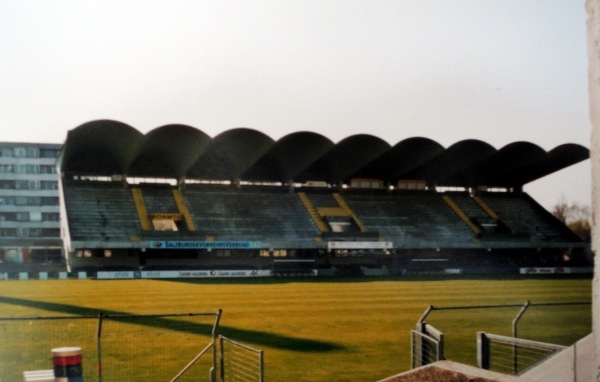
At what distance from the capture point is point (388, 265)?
56562 millimetres

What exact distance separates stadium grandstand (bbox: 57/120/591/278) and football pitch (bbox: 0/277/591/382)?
Result: 13.8 meters

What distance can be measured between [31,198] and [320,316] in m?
64.7

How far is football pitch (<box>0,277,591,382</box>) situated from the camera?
14.1 metres

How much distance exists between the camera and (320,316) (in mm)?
22453

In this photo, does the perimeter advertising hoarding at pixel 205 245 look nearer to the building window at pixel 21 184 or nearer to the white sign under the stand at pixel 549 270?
the white sign under the stand at pixel 549 270

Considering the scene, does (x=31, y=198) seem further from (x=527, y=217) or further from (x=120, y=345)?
(x=120, y=345)

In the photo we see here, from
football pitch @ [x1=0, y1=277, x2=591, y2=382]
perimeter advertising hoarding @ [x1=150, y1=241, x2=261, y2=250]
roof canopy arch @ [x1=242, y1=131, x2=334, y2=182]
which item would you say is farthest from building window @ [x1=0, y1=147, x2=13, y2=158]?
football pitch @ [x1=0, y1=277, x2=591, y2=382]

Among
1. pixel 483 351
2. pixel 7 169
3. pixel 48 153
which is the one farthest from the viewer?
pixel 48 153

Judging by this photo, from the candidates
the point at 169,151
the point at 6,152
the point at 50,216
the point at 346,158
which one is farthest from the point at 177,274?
the point at 6,152

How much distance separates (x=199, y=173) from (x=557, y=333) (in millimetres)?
45770

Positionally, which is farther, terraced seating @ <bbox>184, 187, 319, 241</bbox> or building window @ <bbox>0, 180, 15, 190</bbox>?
building window @ <bbox>0, 180, 15, 190</bbox>

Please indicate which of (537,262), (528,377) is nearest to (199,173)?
(537,262)

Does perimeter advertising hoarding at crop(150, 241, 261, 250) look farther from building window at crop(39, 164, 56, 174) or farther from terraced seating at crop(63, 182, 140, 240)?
building window at crop(39, 164, 56, 174)

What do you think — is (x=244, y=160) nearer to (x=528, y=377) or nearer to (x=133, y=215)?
(x=133, y=215)
